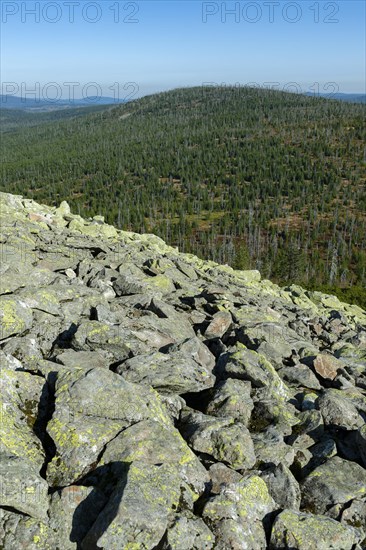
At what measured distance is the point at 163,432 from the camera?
35.9ft

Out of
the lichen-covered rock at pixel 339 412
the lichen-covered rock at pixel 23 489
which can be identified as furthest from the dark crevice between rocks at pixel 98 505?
the lichen-covered rock at pixel 339 412

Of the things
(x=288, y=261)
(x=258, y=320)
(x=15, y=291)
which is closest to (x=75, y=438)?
(x=15, y=291)

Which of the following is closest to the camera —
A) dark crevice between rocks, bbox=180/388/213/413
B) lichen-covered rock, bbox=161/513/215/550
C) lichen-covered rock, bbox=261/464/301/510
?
lichen-covered rock, bbox=161/513/215/550

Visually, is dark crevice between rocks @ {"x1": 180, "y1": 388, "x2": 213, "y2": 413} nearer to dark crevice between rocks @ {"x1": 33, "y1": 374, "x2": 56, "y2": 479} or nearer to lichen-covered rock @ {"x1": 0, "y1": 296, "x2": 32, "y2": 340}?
dark crevice between rocks @ {"x1": 33, "y1": 374, "x2": 56, "y2": 479}

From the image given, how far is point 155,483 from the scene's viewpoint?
30.3 ft

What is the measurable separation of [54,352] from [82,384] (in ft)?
11.7

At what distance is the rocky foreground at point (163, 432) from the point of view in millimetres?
8805

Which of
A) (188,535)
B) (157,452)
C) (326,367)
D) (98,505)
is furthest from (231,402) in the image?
(326,367)

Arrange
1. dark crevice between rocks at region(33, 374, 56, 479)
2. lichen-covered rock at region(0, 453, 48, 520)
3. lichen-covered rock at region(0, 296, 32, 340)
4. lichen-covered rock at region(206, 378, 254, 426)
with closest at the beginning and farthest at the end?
lichen-covered rock at region(0, 453, 48, 520) → dark crevice between rocks at region(33, 374, 56, 479) → lichen-covered rock at region(206, 378, 254, 426) → lichen-covered rock at region(0, 296, 32, 340)

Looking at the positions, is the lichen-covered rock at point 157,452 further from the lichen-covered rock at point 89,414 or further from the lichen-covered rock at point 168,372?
the lichen-covered rock at point 168,372

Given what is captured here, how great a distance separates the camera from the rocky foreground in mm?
8805

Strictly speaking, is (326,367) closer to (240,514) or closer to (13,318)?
(240,514)

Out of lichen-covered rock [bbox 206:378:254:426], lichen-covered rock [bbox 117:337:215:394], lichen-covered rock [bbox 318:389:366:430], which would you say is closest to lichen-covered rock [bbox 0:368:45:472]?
lichen-covered rock [bbox 117:337:215:394]

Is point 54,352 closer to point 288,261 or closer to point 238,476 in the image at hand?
point 238,476
